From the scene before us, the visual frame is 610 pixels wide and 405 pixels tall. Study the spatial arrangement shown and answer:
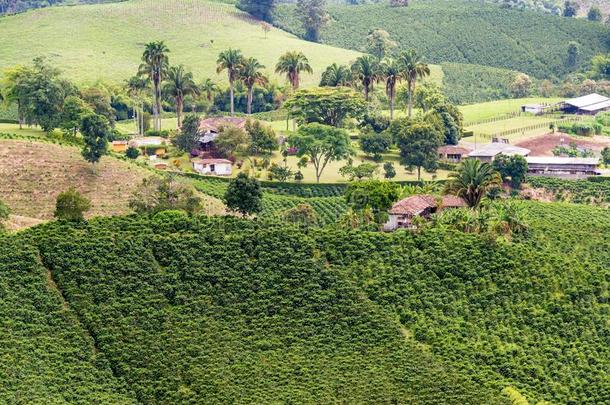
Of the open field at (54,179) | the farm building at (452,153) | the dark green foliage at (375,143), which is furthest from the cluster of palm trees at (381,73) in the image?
the open field at (54,179)

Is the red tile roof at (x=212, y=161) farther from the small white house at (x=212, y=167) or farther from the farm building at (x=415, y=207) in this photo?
the farm building at (x=415, y=207)

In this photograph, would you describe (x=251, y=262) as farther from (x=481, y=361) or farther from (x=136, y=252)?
(x=481, y=361)

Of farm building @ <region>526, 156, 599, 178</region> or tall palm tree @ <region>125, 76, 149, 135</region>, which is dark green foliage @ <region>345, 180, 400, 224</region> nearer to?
farm building @ <region>526, 156, 599, 178</region>

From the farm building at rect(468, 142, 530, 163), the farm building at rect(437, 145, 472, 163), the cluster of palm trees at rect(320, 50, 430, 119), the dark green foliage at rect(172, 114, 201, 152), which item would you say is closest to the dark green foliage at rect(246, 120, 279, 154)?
the dark green foliage at rect(172, 114, 201, 152)

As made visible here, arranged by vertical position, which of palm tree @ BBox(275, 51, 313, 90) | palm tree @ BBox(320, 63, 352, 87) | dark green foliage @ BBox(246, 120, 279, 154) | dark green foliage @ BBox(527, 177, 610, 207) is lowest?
dark green foliage @ BBox(527, 177, 610, 207)

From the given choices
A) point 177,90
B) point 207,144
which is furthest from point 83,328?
point 177,90
